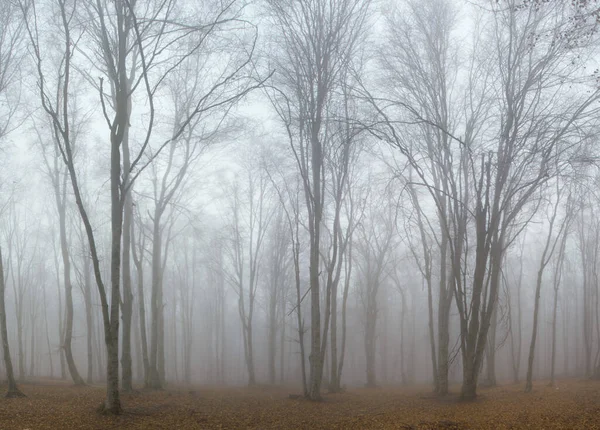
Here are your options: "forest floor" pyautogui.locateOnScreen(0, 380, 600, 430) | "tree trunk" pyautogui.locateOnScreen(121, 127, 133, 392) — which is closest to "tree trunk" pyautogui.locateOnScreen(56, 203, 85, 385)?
"tree trunk" pyautogui.locateOnScreen(121, 127, 133, 392)

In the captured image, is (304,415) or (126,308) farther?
(126,308)

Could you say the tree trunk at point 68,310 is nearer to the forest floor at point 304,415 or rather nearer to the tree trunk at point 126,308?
the tree trunk at point 126,308

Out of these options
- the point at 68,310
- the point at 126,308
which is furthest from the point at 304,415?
the point at 68,310

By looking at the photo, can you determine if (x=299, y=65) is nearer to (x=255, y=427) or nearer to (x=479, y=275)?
(x=479, y=275)

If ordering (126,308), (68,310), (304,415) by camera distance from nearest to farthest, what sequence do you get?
1. (304,415)
2. (126,308)
3. (68,310)

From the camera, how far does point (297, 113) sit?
42.5ft

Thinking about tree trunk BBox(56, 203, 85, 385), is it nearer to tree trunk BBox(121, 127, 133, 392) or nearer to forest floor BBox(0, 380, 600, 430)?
tree trunk BBox(121, 127, 133, 392)

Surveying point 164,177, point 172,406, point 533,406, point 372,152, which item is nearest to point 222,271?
point 164,177

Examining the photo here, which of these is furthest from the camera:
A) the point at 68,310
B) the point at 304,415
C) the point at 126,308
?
the point at 68,310

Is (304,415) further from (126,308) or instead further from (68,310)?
(68,310)

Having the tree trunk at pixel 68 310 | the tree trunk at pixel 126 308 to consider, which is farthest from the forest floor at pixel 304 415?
the tree trunk at pixel 68 310

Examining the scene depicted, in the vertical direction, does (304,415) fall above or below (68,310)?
below

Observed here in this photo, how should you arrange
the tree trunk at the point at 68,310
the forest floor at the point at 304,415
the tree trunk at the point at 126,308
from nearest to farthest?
the forest floor at the point at 304,415
the tree trunk at the point at 126,308
the tree trunk at the point at 68,310

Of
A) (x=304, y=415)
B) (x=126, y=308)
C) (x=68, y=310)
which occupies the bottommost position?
(x=304, y=415)
